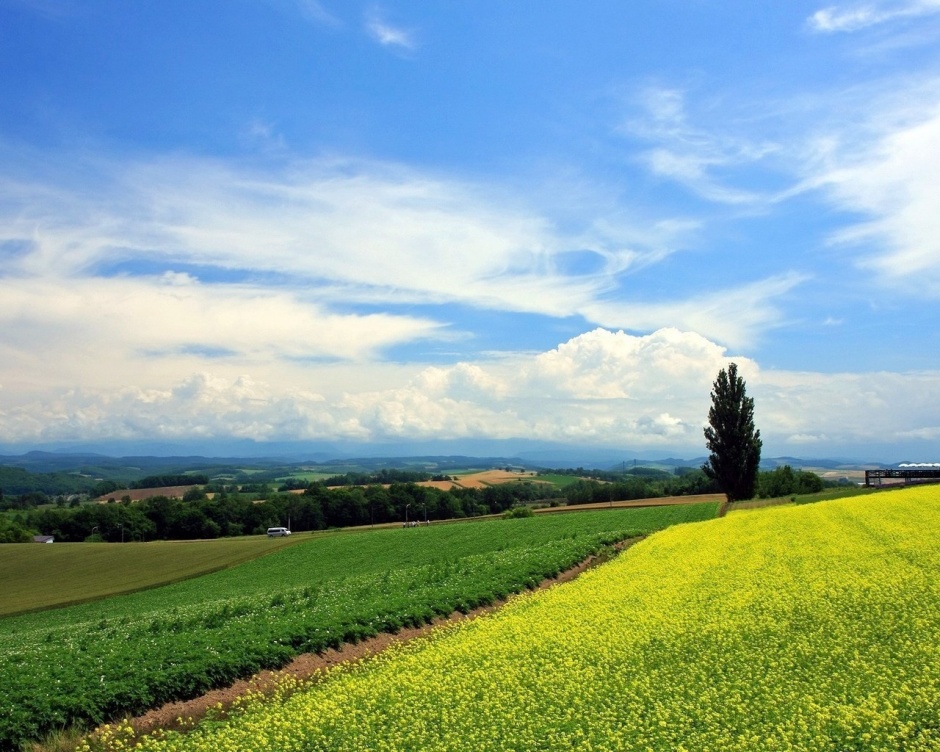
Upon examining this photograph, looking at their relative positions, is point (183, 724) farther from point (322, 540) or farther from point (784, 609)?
point (322, 540)

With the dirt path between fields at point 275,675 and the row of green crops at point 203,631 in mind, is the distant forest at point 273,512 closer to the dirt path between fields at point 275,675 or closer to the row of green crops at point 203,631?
the row of green crops at point 203,631

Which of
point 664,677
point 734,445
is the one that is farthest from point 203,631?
point 734,445

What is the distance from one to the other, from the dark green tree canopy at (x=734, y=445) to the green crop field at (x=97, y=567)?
4210 cm

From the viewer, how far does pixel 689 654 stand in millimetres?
15297

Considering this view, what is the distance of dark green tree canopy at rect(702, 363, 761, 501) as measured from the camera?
220 ft

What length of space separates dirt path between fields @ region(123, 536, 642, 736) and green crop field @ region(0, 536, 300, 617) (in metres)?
31.0

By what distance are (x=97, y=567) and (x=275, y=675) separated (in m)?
48.7

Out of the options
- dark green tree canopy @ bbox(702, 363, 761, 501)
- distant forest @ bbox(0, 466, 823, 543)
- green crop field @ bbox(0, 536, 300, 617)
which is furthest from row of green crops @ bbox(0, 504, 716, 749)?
distant forest @ bbox(0, 466, 823, 543)

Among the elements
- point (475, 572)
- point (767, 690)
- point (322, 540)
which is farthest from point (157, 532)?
point (767, 690)

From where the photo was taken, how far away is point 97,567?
56.7 m

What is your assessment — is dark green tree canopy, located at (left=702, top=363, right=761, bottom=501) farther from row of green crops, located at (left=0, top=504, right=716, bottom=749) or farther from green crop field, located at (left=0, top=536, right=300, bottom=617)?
green crop field, located at (left=0, top=536, right=300, bottom=617)

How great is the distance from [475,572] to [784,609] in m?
13.4

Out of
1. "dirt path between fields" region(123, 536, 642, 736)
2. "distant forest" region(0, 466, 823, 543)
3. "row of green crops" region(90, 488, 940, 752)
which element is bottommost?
"distant forest" region(0, 466, 823, 543)

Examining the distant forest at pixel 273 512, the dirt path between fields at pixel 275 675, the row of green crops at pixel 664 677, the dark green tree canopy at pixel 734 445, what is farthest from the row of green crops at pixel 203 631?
the distant forest at pixel 273 512
